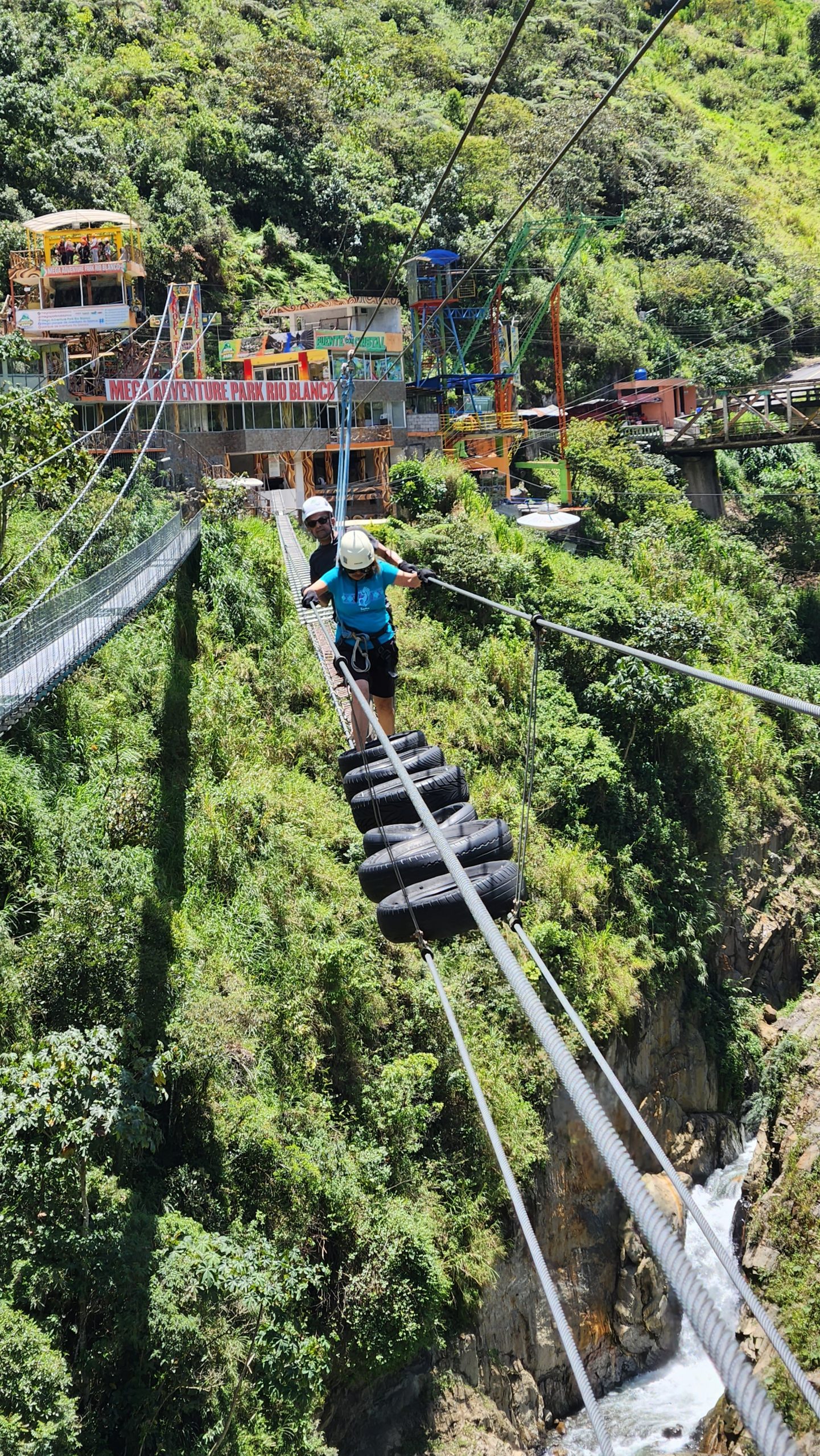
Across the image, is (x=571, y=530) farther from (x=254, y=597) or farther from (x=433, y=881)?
(x=433, y=881)

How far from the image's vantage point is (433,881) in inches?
215

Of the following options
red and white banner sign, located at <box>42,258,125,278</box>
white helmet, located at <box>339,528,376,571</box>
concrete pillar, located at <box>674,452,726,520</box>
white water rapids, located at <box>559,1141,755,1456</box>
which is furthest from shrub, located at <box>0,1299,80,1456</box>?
concrete pillar, located at <box>674,452,726,520</box>

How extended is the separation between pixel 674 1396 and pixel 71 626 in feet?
29.8

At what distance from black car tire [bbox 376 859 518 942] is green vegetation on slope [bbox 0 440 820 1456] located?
2.01 m

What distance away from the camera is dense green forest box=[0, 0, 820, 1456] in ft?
20.1

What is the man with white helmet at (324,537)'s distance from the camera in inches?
258

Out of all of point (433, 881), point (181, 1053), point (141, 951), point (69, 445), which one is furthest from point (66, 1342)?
point (69, 445)

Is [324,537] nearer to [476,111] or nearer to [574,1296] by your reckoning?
[476,111]

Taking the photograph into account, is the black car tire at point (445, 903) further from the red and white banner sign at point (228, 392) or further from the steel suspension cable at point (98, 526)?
the red and white banner sign at point (228, 392)

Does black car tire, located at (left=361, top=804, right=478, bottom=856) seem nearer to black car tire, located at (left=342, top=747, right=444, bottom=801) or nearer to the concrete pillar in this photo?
black car tire, located at (left=342, top=747, right=444, bottom=801)

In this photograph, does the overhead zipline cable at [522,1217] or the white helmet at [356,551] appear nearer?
the overhead zipline cable at [522,1217]

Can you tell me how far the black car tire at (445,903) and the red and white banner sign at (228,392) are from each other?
14.1m

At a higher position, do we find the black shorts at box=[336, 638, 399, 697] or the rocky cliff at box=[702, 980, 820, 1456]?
the black shorts at box=[336, 638, 399, 697]

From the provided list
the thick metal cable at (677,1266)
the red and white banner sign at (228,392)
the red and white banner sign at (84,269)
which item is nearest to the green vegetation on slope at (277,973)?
the thick metal cable at (677,1266)
